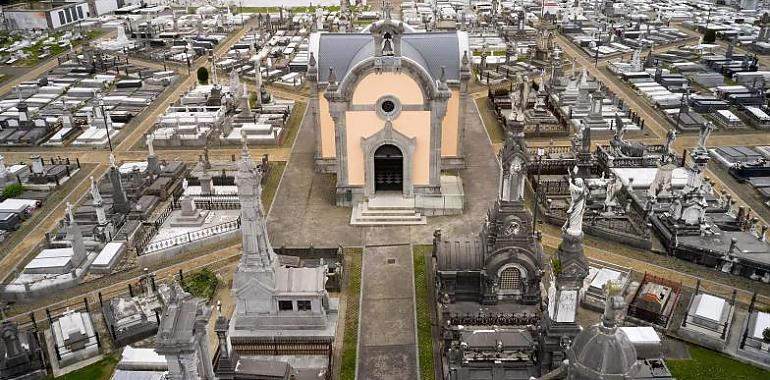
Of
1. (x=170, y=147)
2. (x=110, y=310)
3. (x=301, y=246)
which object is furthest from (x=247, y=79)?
(x=110, y=310)

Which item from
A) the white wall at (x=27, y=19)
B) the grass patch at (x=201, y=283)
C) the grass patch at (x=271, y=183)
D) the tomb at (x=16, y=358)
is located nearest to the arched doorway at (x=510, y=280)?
the grass patch at (x=201, y=283)

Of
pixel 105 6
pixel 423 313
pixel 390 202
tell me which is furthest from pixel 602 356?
pixel 105 6

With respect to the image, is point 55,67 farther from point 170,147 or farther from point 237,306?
point 237,306

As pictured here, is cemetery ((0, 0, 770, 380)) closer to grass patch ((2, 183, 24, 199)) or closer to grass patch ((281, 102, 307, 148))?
grass patch ((2, 183, 24, 199))

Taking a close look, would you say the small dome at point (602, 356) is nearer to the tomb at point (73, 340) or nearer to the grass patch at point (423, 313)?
the grass patch at point (423, 313)

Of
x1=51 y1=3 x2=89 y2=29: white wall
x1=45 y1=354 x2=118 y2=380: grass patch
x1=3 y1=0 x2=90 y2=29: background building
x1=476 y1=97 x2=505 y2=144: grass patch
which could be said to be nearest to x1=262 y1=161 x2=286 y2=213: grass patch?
x1=45 y1=354 x2=118 y2=380: grass patch

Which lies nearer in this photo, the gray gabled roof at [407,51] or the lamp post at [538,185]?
the lamp post at [538,185]
